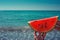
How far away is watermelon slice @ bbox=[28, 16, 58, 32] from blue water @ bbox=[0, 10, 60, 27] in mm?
44

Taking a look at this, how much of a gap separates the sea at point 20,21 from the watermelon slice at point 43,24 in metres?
0.04

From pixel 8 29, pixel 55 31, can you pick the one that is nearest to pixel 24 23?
pixel 8 29

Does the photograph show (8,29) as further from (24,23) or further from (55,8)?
(55,8)

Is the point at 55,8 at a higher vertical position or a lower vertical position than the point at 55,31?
higher

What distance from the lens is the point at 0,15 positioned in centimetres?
125

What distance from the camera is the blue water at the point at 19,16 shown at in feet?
3.92

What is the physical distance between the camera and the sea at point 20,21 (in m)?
1.20

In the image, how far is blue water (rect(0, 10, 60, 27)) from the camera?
120 centimetres

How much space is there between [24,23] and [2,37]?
259 millimetres

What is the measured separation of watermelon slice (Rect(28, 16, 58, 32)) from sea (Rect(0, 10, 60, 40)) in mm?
40

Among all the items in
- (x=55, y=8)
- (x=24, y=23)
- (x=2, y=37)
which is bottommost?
(x=2, y=37)

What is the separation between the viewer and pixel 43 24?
116cm

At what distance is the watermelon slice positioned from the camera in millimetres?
1153

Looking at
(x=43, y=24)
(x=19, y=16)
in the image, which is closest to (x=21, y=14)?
(x=19, y=16)
